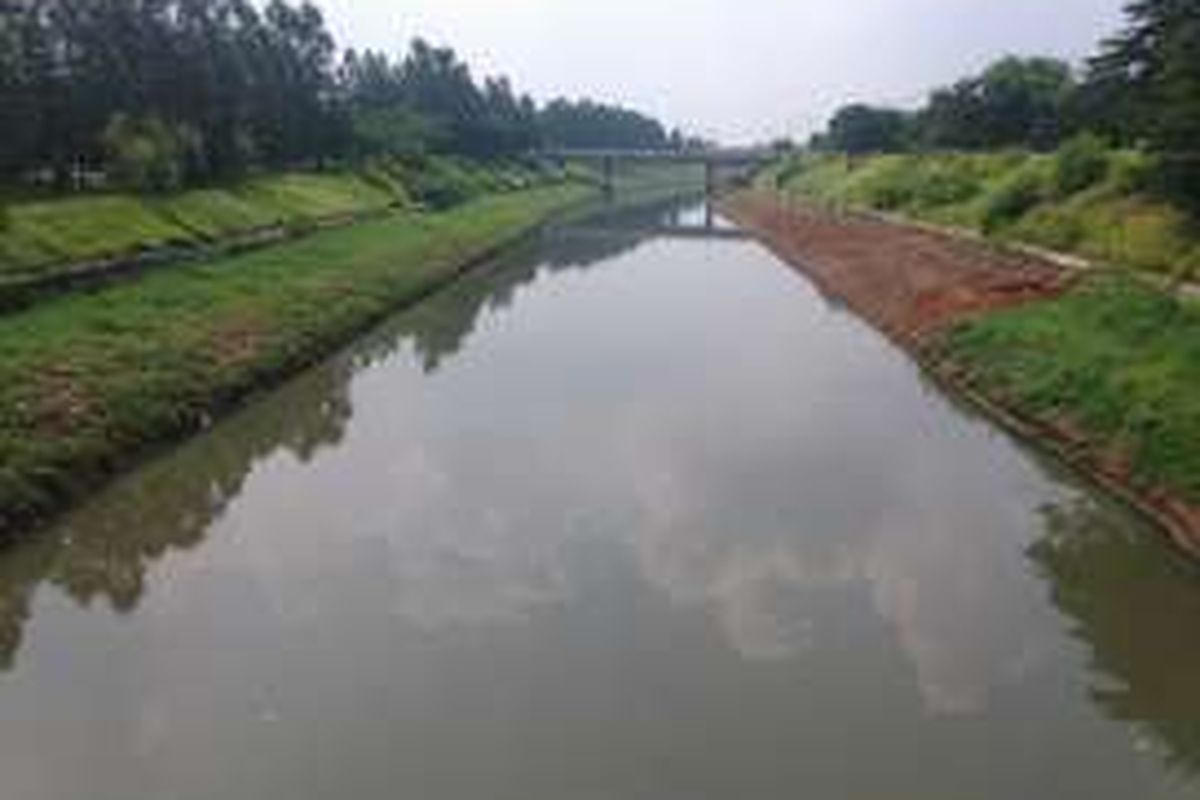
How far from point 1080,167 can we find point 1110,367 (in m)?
24.9

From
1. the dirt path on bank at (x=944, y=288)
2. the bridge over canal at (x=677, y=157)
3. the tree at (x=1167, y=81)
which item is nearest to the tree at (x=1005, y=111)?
the dirt path on bank at (x=944, y=288)

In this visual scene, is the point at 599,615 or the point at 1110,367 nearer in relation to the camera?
the point at 599,615

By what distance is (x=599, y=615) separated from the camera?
60.9 ft

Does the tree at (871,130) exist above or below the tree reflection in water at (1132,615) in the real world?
below

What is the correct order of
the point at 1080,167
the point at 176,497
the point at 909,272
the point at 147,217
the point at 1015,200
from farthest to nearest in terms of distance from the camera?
the point at 1015,200 → the point at 1080,167 → the point at 909,272 → the point at 147,217 → the point at 176,497

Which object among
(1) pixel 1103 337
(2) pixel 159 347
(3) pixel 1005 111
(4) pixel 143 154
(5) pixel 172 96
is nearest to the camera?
(1) pixel 1103 337

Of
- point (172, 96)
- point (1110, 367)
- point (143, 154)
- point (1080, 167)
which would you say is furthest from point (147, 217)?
point (1110, 367)

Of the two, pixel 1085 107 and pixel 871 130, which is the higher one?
pixel 1085 107

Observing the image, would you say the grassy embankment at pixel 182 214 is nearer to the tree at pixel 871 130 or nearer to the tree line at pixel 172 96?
the tree line at pixel 172 96

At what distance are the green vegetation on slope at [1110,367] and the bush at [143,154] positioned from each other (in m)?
28.6

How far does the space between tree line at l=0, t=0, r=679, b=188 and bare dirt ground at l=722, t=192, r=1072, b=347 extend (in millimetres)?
22864

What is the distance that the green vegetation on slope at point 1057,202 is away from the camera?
4103 centimetres

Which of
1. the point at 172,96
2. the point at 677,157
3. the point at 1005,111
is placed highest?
the point at 172,96

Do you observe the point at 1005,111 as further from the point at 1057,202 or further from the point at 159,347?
the point at 159,347
